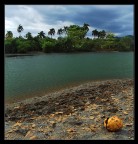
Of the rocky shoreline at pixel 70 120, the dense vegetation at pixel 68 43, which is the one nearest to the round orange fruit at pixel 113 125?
the rocky shoreline at pixel 70 120

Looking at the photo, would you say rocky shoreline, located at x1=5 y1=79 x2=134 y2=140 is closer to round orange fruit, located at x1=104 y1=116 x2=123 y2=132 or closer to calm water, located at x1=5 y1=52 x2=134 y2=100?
round orange fruit, located at x1=104 y1=116 x2=123 y2=132

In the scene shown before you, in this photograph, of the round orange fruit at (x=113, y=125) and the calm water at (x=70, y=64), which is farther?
the calm water at (x=70, y=64)

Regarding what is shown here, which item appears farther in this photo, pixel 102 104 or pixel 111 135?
pixel 102 104

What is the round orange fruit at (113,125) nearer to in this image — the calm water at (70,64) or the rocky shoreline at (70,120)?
the rocky shoreline at (70,120)

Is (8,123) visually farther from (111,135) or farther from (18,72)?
(18,72)

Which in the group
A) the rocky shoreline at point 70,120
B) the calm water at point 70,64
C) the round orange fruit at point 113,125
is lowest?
the rocky shoreline at point 70,120

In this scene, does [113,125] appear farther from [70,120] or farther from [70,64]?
[70,64]

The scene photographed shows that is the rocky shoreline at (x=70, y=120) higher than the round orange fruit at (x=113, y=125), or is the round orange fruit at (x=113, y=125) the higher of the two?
the round orange fruit at (x=113, y=125)

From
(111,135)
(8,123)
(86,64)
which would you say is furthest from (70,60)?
(111,135)

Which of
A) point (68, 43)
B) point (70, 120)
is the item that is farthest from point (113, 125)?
point (68, 43)

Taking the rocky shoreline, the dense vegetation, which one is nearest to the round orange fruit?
the rocky shoreline
